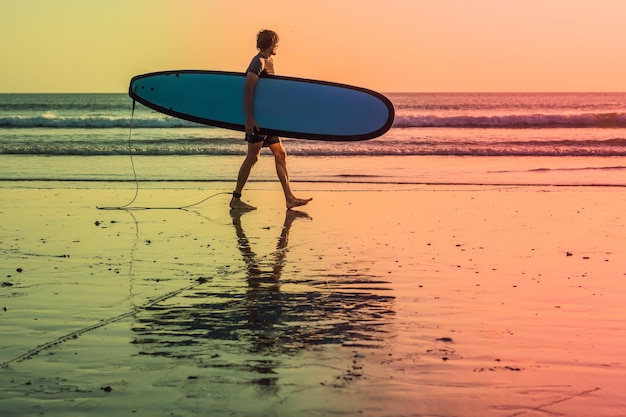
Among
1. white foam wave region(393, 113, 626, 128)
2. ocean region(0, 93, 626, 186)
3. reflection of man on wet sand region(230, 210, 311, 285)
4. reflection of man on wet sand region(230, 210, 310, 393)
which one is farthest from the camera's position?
white foam wave region(393, 113, 626, 128)

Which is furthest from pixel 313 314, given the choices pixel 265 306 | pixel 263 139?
pixel 263 139

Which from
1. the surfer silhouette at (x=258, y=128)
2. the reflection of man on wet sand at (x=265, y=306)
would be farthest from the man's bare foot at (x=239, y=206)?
the reflection of man on wet sand at (x=265, y=306)

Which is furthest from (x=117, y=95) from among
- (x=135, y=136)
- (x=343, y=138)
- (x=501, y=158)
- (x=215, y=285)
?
(x=215, y=285)

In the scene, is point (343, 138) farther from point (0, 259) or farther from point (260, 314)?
point (260, 314)

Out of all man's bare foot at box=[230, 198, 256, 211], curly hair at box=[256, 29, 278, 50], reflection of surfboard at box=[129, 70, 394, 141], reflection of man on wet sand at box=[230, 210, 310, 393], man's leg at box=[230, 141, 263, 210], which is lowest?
reflection of man on wet sand at box=[230, 210, 310, 393]

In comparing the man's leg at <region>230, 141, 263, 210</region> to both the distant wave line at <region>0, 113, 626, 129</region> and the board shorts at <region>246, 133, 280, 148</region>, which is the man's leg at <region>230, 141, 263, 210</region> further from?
the distant wave line at <region>0, 113, 626, 129</region>

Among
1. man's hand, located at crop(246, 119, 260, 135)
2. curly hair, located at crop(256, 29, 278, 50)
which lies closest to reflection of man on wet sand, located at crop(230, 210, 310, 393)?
man's hand, located at crop(246, 119, 260, 135)

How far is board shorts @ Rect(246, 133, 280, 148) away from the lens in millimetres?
10086

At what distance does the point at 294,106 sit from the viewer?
1081 centimetres

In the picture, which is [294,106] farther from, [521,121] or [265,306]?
[521,121]

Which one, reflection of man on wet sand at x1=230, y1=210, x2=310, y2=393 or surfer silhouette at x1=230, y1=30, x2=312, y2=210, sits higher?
surfer silhouette at x1=230, y1=30, x2=312, y2=210

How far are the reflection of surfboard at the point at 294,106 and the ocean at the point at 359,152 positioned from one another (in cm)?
272

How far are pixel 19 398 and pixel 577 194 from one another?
9.17m

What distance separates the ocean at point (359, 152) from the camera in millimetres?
14575
